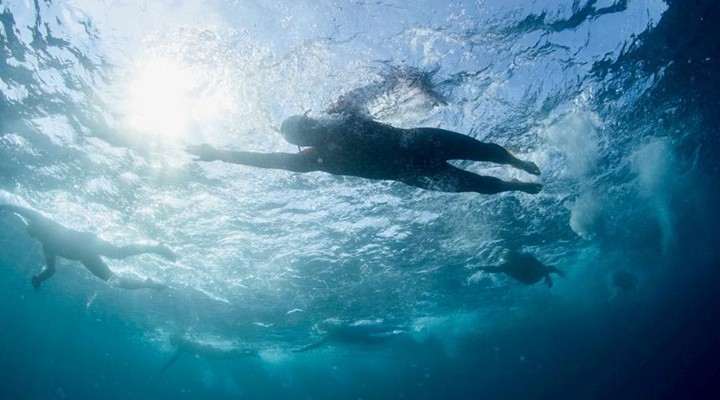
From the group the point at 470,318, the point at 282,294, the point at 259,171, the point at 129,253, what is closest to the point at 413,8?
the point at 259,171

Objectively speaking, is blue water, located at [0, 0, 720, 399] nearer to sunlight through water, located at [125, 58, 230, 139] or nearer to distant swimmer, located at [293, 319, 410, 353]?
sunlight through water, located at [125, 58, 230, 139]

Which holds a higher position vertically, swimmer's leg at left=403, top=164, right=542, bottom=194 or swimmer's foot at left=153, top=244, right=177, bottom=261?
swimmer's foot at left=153, top=244, right=177, bottom=261

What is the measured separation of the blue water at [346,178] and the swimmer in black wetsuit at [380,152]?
2611 mm

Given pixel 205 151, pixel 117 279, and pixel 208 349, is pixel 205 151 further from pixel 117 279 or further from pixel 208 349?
pixel 208 349

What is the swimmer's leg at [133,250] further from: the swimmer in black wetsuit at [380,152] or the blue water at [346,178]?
the swimmer in black wetsuit at [380,152]

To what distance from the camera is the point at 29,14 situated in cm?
744

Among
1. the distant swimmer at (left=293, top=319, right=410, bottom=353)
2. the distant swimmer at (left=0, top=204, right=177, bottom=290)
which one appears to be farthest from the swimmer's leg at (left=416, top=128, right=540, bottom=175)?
the distant swimmer at (left=293, top=319, right=410, bottom=353)

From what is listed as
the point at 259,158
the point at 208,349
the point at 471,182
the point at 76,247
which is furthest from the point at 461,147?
the point at 208,349

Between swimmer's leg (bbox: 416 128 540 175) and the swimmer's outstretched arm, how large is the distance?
6.13 feet

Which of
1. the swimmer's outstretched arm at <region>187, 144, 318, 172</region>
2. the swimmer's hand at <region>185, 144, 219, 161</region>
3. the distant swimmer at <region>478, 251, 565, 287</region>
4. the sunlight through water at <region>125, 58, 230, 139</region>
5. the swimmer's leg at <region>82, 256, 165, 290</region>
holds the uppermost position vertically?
the distant swimmer at <region>478, 251, 565, 287</region>

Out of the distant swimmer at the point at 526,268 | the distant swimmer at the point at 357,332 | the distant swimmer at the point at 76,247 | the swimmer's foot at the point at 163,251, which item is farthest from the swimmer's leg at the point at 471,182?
the distant swimmer at the point at 357,332

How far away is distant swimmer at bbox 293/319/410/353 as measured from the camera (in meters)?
32.7

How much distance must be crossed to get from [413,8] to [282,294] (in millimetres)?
20652

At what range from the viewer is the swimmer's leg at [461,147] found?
5887mm
